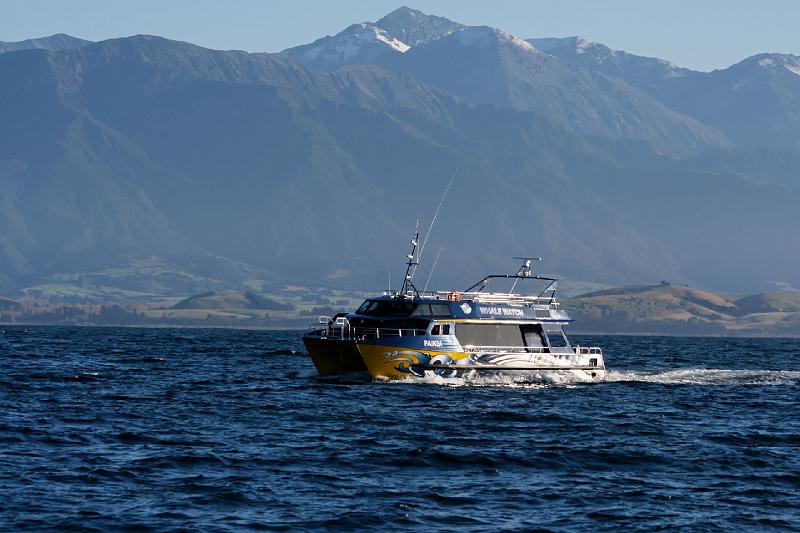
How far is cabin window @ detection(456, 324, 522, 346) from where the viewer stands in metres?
67.2

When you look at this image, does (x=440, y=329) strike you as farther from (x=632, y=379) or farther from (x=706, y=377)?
(x=706, y=377)

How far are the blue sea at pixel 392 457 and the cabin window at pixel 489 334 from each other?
2247 millimetres

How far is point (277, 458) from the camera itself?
135 ft

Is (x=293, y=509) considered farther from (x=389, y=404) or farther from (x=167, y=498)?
(x=389, y=404)

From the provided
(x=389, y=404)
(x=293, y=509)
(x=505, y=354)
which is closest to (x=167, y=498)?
(x=293, y=509)

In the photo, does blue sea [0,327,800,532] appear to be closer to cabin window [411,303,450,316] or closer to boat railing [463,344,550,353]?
boat railing [463,344,550,353]

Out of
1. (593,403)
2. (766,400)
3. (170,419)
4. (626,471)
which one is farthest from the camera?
(766,400)

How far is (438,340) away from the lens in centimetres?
6562

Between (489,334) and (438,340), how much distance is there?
3.91 metres

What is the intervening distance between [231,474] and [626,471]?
12042mm

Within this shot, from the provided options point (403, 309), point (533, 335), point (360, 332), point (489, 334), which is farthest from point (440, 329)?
point (533, 335)

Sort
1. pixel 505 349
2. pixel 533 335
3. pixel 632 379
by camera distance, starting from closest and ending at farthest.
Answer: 1. pixel 505 349
2. pixel 533 335
3. pixel 632 379

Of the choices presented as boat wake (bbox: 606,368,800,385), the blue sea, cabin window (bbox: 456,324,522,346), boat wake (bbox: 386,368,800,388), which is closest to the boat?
cabin window (bbox: 456,324,522,346)

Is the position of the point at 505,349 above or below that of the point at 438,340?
below
